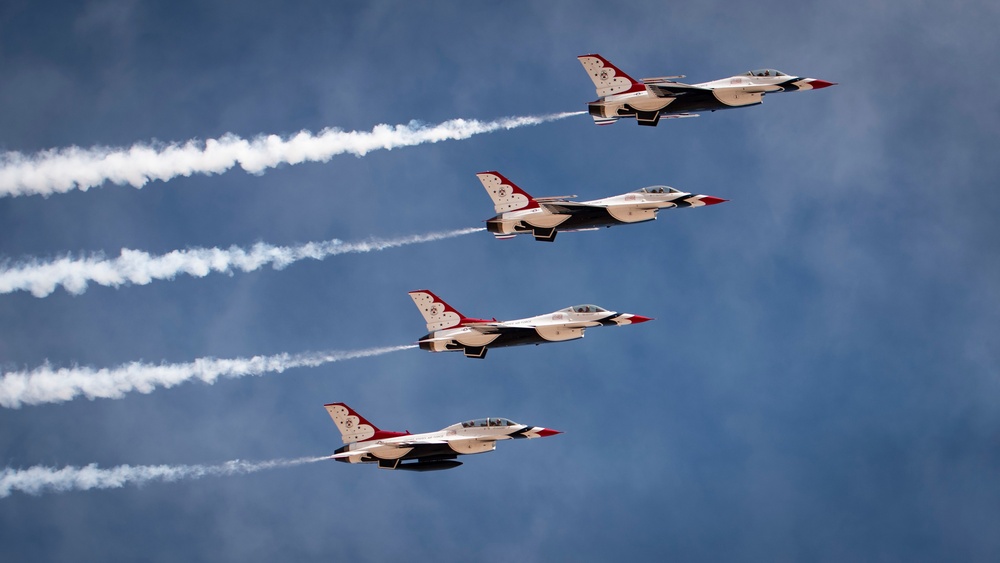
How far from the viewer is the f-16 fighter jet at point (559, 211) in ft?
255

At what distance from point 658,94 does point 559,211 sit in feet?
25.5

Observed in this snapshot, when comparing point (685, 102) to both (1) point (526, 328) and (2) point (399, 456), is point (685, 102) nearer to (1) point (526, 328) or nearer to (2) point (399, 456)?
(1) point (526, 328)

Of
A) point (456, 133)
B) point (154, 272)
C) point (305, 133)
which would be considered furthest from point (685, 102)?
point (154, 272)

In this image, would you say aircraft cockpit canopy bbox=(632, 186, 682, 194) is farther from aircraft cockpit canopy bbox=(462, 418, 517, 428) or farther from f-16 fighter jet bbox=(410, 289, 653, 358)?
aircraft cockpit canopy bbox=(462, 418, 517, 428)

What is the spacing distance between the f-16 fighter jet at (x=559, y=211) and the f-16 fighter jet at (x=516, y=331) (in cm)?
418

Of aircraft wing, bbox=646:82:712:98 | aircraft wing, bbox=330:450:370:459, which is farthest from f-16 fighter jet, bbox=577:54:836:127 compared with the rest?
aircraft wing, bbox=330:450:370:459

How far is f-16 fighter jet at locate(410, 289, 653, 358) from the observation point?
77.3 m

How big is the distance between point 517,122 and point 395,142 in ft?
23.2

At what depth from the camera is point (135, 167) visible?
85500 millimetres

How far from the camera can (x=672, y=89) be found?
77.6m

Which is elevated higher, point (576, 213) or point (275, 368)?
point (576, 213)

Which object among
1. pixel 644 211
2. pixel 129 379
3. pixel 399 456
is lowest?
pixel 399 456

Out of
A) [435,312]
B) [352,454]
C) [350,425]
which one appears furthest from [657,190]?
[352,454]

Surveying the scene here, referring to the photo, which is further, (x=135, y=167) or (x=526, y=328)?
(x=135, y=167)
